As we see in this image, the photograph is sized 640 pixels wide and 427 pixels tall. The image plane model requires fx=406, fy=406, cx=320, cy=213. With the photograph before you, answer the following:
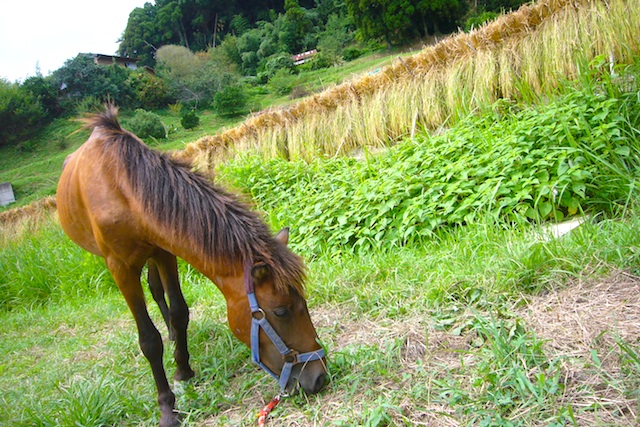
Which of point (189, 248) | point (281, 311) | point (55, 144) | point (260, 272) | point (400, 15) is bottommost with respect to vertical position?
point (281, 311)

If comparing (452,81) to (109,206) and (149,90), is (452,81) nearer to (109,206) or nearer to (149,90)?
(109,206)

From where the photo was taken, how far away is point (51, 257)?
253 inches

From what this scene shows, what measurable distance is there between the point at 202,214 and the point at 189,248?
19 cm

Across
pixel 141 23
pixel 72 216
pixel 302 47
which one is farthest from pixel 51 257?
pixel 141 23

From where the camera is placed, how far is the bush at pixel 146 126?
1875 centimetres

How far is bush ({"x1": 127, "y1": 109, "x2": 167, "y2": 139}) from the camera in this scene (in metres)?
18.8

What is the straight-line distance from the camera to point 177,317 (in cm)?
258

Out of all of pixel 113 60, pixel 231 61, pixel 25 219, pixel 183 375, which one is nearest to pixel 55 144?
pixel 113 60

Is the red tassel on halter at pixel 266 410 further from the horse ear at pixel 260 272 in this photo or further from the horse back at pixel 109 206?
the horse back at pixel 109 206

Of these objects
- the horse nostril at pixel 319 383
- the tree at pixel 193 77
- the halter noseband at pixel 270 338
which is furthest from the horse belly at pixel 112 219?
the tree at pixel 193 77

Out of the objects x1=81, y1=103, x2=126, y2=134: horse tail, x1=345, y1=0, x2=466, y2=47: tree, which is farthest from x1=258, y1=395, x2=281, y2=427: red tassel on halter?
x1=345, y1=0, x2=466, y2=47: tree

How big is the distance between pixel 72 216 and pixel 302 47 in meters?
28.7

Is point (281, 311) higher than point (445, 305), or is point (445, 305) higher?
point (281, 311)

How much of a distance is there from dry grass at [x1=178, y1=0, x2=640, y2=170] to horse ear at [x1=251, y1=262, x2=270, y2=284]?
11.1ft
